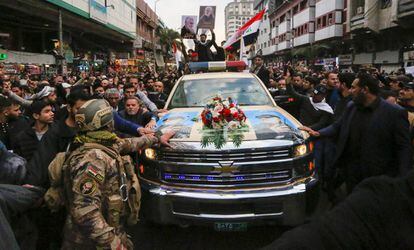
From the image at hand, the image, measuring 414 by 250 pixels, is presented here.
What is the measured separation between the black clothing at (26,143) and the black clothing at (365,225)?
3.93 metres

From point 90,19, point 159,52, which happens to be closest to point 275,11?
point 159,52

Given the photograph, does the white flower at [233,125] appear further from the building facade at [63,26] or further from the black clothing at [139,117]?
the building facade at [63,26]

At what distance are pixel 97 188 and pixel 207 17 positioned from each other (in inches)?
670

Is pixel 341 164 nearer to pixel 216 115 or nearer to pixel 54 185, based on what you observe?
pixel 216 115

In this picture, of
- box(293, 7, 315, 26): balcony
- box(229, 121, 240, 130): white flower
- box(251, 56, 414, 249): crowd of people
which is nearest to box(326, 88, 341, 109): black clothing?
box(251, 56, 414, 249): crowd of people

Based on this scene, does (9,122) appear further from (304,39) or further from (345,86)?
(304,39)

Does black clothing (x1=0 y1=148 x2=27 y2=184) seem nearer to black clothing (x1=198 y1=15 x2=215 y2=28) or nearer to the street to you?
the street

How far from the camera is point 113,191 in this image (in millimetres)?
2533

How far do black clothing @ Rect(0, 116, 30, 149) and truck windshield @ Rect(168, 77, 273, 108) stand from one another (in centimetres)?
222

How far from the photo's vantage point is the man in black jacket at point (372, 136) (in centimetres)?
398

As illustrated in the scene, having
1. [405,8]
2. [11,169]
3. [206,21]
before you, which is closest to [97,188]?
[11,169]

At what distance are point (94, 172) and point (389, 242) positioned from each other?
5.94ft

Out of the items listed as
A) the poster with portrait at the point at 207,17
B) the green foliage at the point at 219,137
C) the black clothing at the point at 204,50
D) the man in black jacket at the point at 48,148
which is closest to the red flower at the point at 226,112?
the green foliage at the point at 219,137

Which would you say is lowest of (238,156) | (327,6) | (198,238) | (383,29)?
(198,238)
